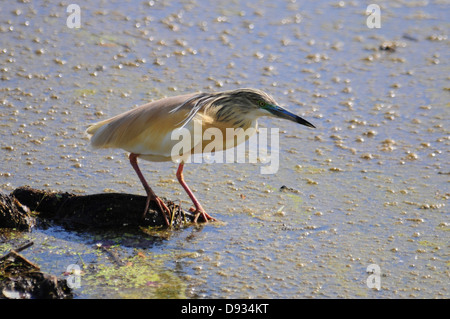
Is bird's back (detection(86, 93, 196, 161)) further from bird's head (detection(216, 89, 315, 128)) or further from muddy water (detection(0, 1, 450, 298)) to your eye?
muddy water (detection(0, 1, 450, 298))

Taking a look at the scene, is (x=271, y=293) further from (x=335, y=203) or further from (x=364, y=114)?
(x=364, y=114)

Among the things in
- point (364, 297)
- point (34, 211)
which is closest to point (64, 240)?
point (34, 211)

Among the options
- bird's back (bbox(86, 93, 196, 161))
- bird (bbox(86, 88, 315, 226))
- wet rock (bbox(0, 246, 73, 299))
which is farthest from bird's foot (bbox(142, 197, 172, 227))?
wet rock (bbox(0, 246, 73, 299))

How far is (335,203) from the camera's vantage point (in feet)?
17.8

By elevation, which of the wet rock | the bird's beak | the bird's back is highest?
the bird's beak

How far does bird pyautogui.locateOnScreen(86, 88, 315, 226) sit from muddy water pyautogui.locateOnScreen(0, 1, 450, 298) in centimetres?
35

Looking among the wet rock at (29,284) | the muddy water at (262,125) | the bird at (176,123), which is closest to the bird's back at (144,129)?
the bird at (176,123)

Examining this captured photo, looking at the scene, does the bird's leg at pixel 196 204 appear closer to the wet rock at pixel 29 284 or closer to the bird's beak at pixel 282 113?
the bird's beak at pixel 282 113

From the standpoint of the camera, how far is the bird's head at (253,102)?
210 inches

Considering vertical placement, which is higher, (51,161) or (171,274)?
(51,161)

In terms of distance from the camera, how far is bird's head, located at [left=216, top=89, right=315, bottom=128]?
5.32 m

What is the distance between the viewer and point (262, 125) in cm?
664

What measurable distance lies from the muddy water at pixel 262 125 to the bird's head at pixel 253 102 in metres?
0.62

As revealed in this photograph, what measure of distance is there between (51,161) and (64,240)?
1.21m
